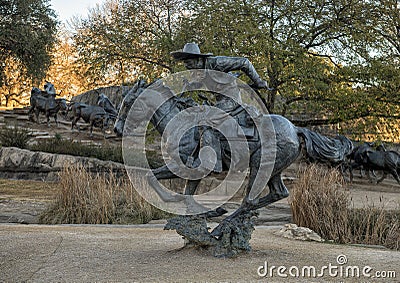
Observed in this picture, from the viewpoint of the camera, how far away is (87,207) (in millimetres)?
8445

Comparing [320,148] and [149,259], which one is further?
[320,148]

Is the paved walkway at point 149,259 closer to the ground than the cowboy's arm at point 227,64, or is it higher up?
closer to the ground

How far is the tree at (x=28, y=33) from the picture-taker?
23.9 meters

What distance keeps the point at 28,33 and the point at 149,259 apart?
2184 centimetres

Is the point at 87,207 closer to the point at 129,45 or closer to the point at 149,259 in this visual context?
the point at 149,259

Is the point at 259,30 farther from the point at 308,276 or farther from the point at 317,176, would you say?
the point at 308,276

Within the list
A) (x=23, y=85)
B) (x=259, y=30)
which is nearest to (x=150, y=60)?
(x=259, y=30)

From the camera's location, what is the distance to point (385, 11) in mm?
15438

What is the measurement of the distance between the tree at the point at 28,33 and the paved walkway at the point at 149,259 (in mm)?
19509


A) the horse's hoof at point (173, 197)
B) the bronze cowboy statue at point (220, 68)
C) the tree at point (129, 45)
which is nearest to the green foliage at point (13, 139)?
the tree at point (129, 45)

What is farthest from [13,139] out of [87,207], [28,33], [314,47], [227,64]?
[227,64]

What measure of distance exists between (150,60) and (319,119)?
595 centimetres

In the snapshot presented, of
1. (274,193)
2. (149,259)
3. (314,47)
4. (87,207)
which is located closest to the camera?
(149,259)

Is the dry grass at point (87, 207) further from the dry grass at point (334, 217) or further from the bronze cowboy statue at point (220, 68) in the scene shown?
the bronze cowboy statue at point (220, 68)
